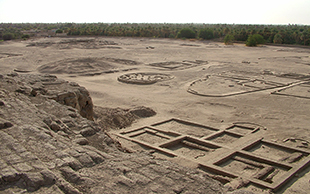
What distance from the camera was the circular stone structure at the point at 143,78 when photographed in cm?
1932

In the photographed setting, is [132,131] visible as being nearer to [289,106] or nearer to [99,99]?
[99,99]

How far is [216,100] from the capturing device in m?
15.0

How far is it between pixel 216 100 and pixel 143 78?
24.1 ft

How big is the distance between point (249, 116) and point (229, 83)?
711 centimetres

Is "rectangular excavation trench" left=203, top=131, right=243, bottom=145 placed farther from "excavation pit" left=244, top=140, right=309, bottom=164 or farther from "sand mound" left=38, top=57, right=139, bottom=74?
"sand mound" left=38, top=57, right=139, bottom=74

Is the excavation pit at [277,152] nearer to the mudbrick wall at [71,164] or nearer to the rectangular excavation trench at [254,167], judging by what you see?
the rectangular excavation trench at [254,167]

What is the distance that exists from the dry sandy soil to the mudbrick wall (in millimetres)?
2740

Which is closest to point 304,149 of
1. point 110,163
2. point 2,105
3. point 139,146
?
point 139,146

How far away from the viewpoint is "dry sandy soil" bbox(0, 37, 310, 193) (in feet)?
27.7

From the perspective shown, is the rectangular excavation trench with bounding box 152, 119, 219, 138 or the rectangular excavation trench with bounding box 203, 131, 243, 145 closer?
the rectangular excavation trench with bounding box 203, 131, 243, 145

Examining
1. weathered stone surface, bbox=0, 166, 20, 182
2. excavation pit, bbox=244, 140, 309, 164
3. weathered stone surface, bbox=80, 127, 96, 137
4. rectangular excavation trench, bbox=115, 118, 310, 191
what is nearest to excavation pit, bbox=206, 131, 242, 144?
rectangular excavation trench, bbox=115, 118, 310, 191

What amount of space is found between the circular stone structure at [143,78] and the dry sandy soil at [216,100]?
0.23 feet

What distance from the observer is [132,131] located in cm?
1062

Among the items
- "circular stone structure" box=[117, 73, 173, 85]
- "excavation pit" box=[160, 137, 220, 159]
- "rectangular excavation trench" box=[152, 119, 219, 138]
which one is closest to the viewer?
"excavation pit" box=[160, 137, 220, 159]
